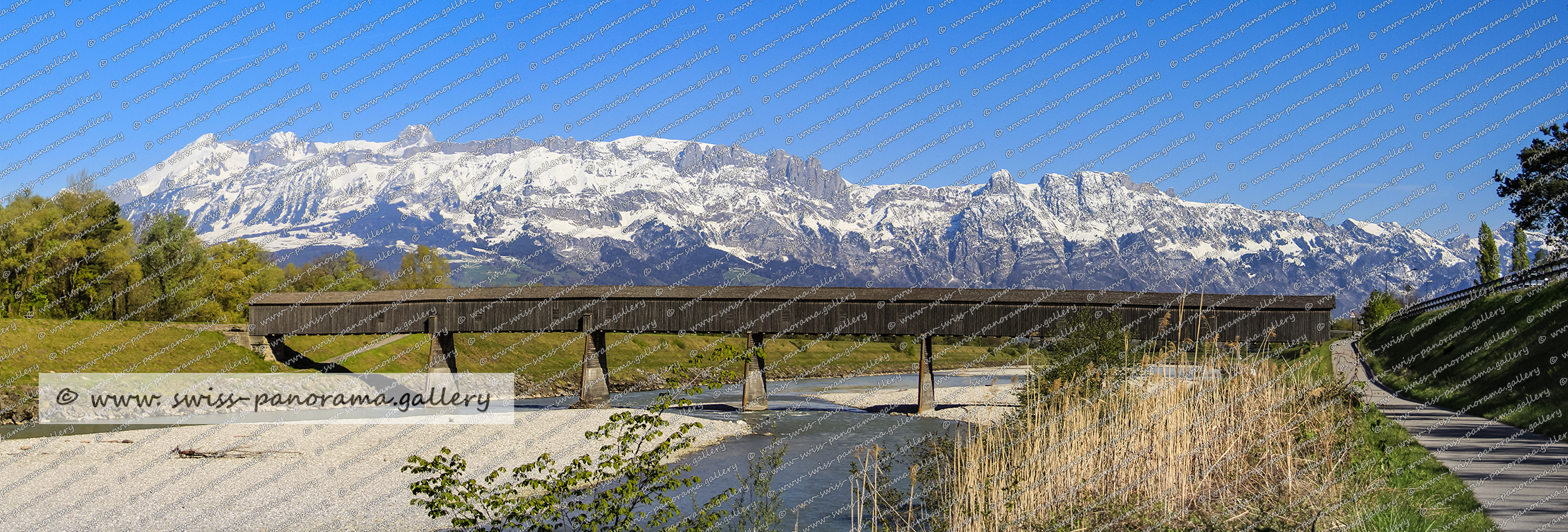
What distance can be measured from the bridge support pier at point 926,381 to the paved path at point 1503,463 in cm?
1676

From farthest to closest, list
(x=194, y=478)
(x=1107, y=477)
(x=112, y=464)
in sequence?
(x=112, y=464), (x=194, y=478), (x=1107, y=477)

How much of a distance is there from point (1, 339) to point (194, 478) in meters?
26.3

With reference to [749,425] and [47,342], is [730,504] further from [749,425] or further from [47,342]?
[47,342]

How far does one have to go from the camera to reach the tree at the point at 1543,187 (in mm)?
38469

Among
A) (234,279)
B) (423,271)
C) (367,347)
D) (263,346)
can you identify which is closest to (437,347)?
(263,346)

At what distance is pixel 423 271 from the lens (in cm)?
9456

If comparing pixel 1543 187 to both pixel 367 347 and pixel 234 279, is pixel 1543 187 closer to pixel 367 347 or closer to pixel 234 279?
pixel 367 347

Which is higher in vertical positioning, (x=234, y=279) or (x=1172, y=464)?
(x=234, y=279)

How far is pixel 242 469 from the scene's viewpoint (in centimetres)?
2042

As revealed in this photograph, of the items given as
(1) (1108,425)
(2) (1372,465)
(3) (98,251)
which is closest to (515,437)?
(1) (1108,425)

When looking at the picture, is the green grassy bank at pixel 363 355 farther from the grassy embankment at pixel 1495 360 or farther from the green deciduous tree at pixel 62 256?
the grassy embankment at pixel 1495 360

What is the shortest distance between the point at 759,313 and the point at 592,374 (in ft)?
22.6

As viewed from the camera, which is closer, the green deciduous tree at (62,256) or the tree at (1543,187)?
the tree at (1543,187)

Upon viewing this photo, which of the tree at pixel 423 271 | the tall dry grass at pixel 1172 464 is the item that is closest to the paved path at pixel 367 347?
the tree at pixel 423 271
